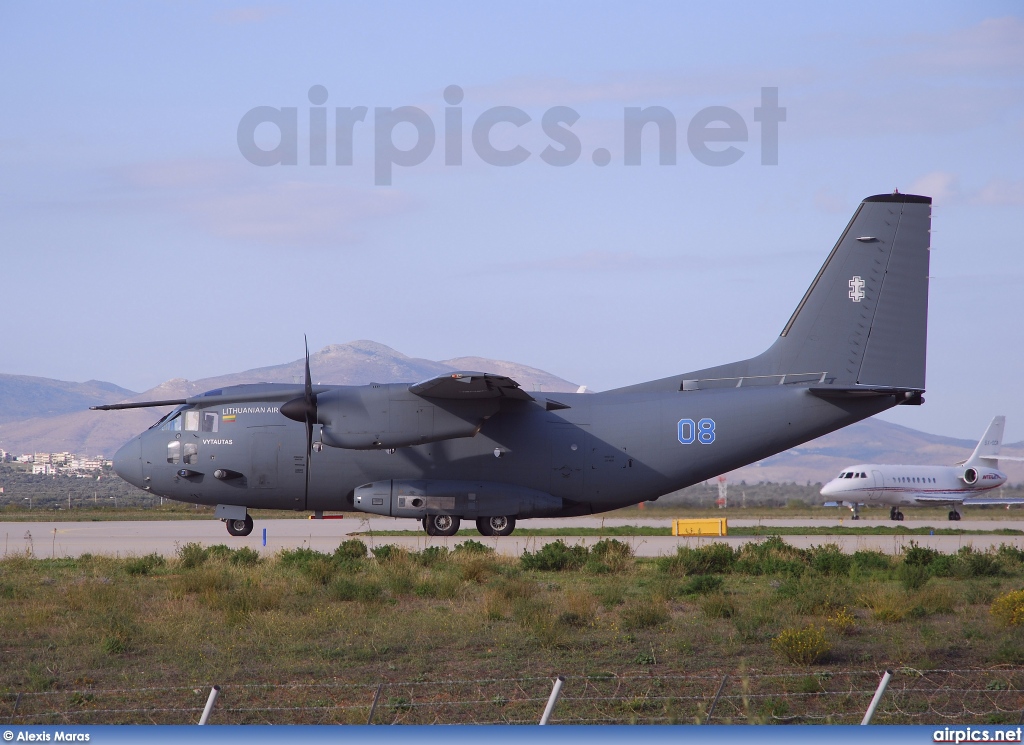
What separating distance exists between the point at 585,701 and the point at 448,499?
49.7 ft

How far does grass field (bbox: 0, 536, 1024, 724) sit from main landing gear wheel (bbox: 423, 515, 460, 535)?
2667 mm

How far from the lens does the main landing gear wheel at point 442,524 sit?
2745 cm

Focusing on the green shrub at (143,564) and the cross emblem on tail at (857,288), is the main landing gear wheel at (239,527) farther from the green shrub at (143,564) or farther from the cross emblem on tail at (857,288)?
the cross emblem on tail at (857,288)

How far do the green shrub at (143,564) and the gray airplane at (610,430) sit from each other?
355cm

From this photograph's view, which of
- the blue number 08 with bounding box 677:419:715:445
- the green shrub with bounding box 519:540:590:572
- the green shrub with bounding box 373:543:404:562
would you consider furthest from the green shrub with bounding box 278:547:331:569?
the blue number 08 with bounding box 677:419:715:445

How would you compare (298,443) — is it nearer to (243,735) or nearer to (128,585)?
(128,585)

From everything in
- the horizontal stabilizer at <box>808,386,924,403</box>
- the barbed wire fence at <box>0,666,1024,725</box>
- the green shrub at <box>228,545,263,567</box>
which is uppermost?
the horizontal stabilizer at <box>808,386,924,403</box>

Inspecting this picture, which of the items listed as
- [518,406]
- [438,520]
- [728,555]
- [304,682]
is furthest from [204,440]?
[304,682]

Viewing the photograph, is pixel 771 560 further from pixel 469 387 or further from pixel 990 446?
pixel 990 446

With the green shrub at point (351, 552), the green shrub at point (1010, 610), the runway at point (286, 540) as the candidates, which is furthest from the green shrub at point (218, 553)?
the green shrub at point (1010, 610)

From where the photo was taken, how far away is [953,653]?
14.5 meters

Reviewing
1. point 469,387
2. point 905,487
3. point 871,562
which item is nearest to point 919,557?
point 871,562

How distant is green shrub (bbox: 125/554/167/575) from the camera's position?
76.2 ft

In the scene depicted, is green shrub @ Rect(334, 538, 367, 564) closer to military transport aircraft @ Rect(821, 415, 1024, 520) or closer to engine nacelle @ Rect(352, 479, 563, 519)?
engine nacelle @ Rect(352, 479, 563, 519)
